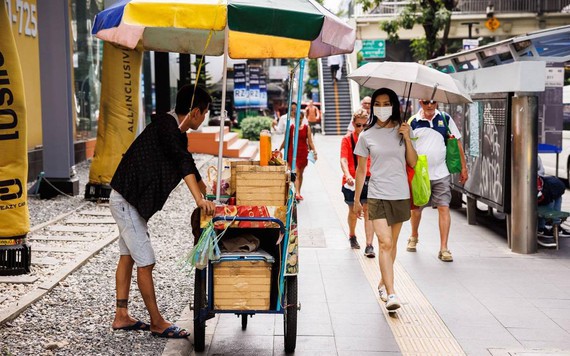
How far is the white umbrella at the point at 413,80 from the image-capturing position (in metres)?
7.29

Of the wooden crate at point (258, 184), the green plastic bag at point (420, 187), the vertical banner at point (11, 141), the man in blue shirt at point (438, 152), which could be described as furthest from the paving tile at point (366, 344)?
the vertical banner at point (11, 141)

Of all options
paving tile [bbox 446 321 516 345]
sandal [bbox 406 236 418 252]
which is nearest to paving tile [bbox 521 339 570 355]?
paving tile [bbox 446 321 516 345]

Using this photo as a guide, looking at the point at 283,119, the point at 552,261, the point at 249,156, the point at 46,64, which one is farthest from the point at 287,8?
the point at 249,156

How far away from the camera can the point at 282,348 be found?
221 inches

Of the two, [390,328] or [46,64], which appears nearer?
[390,328]

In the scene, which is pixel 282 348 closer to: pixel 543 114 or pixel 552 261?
pixel 552 261

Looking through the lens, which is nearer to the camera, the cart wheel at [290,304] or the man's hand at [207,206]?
the man's hand at [207,206]

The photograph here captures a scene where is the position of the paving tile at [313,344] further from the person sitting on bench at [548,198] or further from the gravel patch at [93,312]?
the person sitting on bench at [548,198]

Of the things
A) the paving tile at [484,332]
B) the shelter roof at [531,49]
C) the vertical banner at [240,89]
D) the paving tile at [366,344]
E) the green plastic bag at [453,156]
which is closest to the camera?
the paving tile at [366,344]

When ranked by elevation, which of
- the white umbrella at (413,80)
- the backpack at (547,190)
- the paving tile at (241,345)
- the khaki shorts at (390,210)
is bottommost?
the paving tile at (241,345)

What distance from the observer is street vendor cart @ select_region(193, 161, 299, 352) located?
16.9ft

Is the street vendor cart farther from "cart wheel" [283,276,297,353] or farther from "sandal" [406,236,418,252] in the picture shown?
"sandal" [406,236,418,252]

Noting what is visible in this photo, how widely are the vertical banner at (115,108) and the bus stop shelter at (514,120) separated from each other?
526cm

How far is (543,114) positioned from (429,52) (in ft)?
47.2
